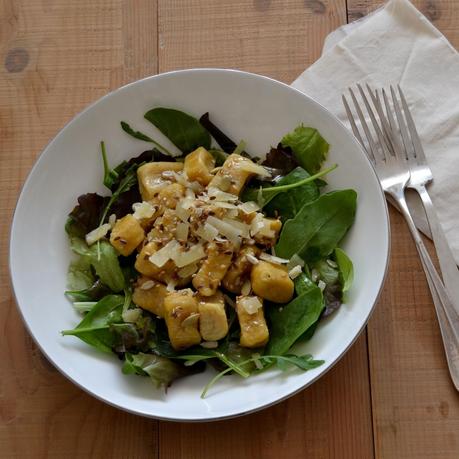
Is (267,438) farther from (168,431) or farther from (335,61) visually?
(335,61)

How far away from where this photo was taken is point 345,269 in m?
1.37

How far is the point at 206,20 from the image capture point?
1.72 metres

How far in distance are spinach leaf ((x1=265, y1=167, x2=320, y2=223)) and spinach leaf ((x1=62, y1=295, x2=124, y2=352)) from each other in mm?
371

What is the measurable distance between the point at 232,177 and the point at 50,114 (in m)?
0.53

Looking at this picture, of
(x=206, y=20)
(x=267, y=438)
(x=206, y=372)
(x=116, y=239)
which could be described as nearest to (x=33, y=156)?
(x=116, y=239)

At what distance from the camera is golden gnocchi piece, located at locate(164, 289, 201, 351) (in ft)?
4.31

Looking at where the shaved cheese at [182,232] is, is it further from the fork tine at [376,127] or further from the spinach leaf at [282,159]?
the fork tine at [376,127]

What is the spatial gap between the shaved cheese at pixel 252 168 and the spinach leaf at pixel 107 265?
310 mm

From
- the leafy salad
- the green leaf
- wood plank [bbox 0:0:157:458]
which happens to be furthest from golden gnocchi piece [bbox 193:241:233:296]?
wood plank [bbox 0:0:157:458]

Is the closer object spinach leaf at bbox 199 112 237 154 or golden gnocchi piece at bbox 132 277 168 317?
golden gnocchi piece at bbox 132 277 168 317

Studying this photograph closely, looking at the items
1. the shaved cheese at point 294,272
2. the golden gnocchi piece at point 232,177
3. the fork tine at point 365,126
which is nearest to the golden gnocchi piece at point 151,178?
the golden gnocchi piece at point 232,177

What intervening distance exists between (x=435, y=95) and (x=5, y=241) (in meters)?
1.04

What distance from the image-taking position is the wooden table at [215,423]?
4.67 feet

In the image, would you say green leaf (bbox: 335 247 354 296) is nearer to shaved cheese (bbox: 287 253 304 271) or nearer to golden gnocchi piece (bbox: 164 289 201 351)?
shaved cheese (bbox: 287 253 304 271)
